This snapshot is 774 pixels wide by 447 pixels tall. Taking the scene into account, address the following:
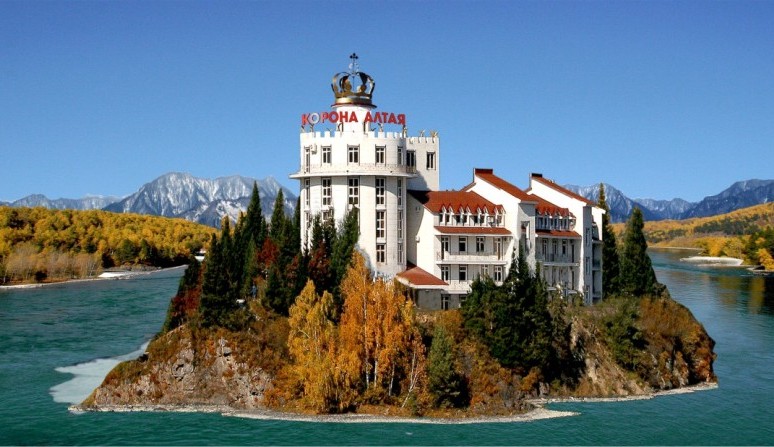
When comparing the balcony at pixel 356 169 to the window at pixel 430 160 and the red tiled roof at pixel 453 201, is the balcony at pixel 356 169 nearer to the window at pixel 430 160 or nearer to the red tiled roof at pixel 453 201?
the red tiled roof at pixel 453 201

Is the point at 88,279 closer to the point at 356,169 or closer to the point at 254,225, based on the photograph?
the point at 254,225

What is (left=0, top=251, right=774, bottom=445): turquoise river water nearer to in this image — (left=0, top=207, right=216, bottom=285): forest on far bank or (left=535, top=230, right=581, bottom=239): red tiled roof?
(left=535, top=230, right=581, bottom=239): red tiled roof

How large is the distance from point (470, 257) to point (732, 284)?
301 feet

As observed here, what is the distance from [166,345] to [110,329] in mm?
31752

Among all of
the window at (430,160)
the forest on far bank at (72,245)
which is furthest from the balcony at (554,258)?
the forest on far bank at (72,245)

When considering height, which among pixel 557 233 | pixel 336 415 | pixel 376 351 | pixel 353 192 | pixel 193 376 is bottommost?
pixel 336 415

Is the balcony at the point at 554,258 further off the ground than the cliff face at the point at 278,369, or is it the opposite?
the balcony at the point at 554,258

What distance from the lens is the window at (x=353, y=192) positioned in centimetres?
7131

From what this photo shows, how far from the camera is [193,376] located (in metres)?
61.8

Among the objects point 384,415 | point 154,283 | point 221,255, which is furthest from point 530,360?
point 154,283

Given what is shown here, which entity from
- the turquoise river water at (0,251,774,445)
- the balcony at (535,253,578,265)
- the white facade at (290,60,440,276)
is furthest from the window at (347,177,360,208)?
the turquoise river water at (0,251,774,445)

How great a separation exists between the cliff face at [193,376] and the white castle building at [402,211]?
44.9 feet

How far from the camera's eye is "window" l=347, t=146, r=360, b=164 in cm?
7131

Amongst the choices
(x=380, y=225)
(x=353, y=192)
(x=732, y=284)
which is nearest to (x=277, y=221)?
(x=353, y=192)
